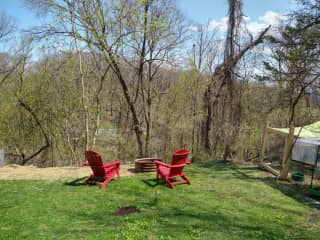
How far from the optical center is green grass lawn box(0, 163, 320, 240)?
10.7ft

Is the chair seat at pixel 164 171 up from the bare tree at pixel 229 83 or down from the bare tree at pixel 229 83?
down

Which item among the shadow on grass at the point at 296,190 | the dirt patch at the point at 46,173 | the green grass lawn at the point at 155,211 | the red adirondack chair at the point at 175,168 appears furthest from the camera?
the dirt patch at the point at 46,173

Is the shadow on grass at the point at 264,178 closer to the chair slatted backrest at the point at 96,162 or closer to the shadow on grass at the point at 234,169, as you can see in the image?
the shadow on grass at the point at 234,169

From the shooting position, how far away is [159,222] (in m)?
3.55

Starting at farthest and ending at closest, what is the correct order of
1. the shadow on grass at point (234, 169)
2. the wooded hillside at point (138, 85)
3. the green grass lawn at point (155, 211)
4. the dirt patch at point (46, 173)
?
the wooded hillside at point (138, 85)
the shadow on grass at point (234, 169)
the dirt patch at point (46, 173)
the green grass lawn at point (155, 211)

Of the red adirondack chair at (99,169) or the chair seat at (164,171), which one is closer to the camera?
the red adirondack chair at (99,169)

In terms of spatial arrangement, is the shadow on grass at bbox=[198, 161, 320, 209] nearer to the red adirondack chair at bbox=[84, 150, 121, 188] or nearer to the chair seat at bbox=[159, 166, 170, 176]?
the chair seat at bbox=[159, 166, 170, 176]

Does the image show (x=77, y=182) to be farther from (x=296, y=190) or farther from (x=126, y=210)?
(x=296, y=190)

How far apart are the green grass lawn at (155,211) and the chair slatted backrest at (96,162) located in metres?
0.35

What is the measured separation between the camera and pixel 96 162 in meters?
5.25

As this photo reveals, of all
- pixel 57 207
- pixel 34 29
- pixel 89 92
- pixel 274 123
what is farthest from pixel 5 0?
pixel 274 123

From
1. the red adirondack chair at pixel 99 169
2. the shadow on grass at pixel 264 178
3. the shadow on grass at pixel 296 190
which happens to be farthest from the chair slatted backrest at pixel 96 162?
the shadow on grass at pixel 296 190

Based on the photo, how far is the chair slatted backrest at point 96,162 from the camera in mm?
Answer: 5188

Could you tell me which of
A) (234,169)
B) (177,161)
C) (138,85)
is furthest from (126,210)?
(138,85)
